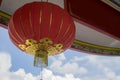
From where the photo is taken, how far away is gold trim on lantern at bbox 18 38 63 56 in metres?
1.92

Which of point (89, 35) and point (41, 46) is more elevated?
point (89, 35)

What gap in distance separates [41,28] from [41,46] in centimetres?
19

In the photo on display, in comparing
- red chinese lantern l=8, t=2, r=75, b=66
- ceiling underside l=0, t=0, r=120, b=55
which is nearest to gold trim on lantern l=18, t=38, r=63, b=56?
red chinese lantern l=8, t=2, r=75, b=66

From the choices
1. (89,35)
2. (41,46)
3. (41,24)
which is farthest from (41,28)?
(89,35)

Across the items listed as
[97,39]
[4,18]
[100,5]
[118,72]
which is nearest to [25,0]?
[4,18]

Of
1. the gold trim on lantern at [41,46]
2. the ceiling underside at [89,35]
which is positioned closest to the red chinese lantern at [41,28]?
the gold trim on lantern at [41,46]

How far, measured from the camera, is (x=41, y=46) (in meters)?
1.99

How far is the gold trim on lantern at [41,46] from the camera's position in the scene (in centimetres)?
192

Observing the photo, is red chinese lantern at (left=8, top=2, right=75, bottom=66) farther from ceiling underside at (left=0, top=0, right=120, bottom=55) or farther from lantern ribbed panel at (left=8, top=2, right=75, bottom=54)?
ceiling underside at (left=0, top=0, right=120, bottom=55)

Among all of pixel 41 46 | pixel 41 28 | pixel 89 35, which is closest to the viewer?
pixel 41 28

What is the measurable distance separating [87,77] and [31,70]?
76 cm

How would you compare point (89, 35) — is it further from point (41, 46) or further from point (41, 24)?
point (41, 24)

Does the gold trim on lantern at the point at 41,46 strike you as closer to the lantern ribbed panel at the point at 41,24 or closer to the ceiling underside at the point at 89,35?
the lantern ribbed panel at the point at 41,24

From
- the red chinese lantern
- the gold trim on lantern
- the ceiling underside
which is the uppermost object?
the ceiling underside
